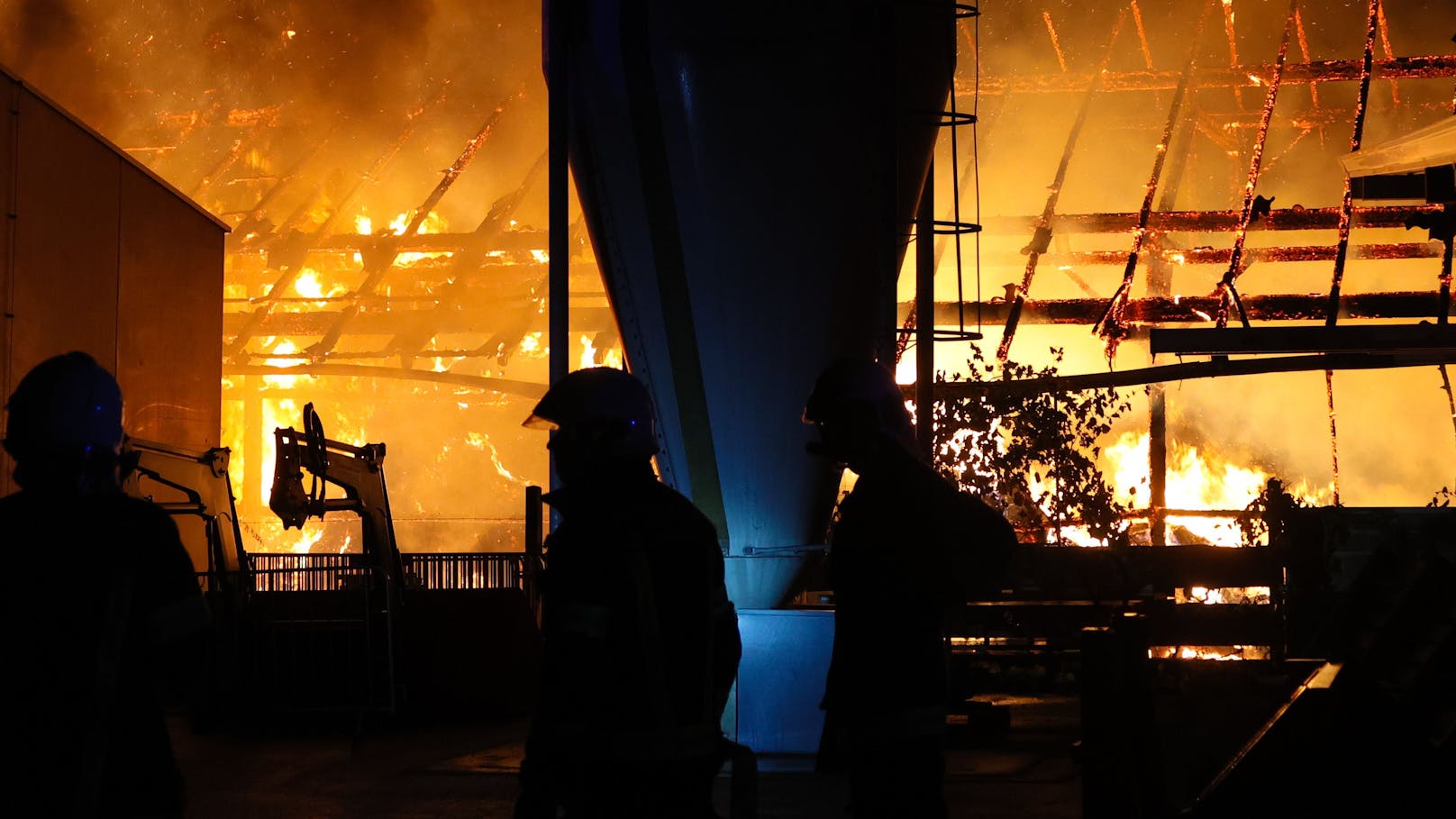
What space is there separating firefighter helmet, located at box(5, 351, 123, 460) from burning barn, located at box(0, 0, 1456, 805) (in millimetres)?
3434

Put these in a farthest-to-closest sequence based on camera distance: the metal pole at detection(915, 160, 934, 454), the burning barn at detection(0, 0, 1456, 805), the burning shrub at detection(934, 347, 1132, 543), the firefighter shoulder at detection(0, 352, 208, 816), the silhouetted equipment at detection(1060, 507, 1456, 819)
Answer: the burning shrub at detection(934, 347, 1132, 543)
the metal pole at detection(915, 160, 934, 454)
the burning barn at detection(0, 0, 1456, 805)
the silhouetted equipment at detection(1060, 507, 1456, 819)
the firefighter shoulder at detection(0, 352, 208, 816)

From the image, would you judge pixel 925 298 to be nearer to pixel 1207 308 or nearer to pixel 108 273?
pixel 108 273

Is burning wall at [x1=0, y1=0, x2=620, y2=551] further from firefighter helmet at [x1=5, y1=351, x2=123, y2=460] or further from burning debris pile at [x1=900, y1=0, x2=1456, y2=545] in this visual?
firefighter helmet at [x1=5, y1=351, x2=123, y2=460]

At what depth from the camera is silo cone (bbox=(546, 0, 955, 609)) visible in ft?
24.6

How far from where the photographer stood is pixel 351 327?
959 inches

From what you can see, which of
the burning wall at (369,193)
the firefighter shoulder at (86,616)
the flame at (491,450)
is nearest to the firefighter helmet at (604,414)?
the firefighter shoulder at (86,616)

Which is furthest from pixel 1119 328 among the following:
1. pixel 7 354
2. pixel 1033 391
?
pixel 7 354

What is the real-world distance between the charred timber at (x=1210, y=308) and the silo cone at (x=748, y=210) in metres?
10.5

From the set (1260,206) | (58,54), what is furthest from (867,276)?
(58,54)

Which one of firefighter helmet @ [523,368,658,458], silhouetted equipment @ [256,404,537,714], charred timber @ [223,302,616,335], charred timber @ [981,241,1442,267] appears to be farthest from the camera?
charred timber @ [223,302,616,335]

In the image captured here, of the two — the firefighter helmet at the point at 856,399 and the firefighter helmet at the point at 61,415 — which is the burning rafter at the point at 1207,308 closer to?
the firefighter helmet at the point at 856,399

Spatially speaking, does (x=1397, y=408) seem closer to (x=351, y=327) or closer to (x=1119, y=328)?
(x=1119, y=328)

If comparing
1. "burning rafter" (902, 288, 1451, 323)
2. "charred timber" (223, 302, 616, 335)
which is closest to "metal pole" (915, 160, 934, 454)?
"burning rafter" (902, 288, 1451, 323)

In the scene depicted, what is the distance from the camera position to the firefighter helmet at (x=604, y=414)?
11.6 feet
